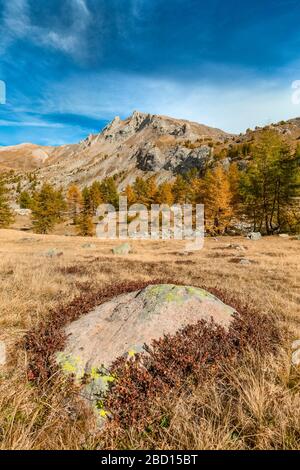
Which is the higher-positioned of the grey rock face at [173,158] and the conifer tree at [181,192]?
the grey rock face at [173,158]

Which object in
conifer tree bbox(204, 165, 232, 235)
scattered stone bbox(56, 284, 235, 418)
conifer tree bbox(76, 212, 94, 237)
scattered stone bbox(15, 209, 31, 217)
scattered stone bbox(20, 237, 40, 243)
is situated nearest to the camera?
scattered stone bbox(56, 284, 235, 418)

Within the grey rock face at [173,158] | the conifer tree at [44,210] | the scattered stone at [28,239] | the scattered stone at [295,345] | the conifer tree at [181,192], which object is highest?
the grey rock face at [173,158]

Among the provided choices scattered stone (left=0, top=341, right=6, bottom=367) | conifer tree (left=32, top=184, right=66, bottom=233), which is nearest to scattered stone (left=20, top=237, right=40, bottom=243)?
conifer tree (left=32, top=184, right=66, bottom=233)

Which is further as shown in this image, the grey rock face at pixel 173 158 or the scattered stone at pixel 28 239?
the grey rock face at pixel 173 158

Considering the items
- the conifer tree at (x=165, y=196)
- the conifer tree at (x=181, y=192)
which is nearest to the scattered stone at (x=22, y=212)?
the conifer tree at (x=165, y=196)

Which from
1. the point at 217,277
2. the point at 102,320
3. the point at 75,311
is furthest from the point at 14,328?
the point at 217,277

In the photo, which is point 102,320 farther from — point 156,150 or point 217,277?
point 156,150

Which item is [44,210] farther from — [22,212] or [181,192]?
[22,212]

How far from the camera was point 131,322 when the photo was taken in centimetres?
435

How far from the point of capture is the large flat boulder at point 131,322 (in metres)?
3.71

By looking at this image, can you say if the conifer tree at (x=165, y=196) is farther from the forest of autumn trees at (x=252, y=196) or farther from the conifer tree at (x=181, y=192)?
the conifer tree at (x=181, y=192)

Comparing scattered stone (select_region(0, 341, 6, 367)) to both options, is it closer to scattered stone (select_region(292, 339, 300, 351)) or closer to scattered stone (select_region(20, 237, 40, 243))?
scattered stone (select_region(292, 339, 300, 351))

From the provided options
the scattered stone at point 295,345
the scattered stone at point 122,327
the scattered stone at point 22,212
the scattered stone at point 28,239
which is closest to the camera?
the scattered stone at point 122,327

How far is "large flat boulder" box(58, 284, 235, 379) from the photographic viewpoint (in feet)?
12.2
